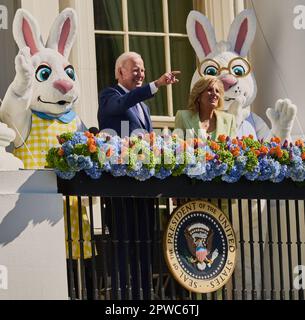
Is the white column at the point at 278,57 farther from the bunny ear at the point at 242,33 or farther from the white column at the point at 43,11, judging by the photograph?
the white column at the point at 43,11

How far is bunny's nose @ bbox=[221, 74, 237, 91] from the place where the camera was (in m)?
19.3

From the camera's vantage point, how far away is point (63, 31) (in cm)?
1850

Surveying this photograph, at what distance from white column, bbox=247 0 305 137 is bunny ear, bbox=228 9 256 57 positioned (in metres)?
0.88

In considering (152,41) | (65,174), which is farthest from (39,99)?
(152,41)

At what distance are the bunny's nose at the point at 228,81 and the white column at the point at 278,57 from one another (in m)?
1.20

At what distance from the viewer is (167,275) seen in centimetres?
1844

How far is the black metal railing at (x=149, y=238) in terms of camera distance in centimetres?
1747

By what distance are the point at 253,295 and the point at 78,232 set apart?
63.3 inches

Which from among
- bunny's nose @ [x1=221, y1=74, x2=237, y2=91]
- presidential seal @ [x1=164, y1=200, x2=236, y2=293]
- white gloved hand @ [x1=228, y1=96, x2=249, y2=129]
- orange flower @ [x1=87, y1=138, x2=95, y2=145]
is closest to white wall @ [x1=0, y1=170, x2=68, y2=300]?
orange flower @ [x1=87, y1=138, x2=95, y2=145]
